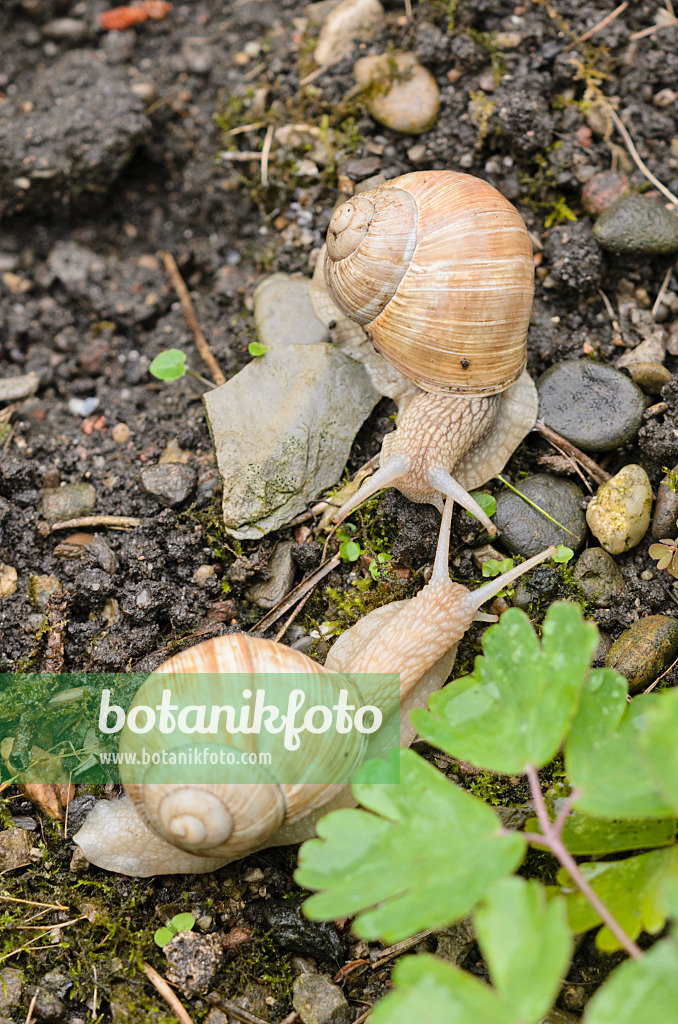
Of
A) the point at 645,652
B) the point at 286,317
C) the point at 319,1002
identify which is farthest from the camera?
the point at 286,317

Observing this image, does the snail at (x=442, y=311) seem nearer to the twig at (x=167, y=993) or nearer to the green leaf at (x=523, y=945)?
the green leaf at (x=523, y=945)

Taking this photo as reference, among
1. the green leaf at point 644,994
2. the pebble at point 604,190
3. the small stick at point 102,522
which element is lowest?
the small stick at point 102,522

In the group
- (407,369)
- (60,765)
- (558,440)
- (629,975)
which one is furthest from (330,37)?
(629,975)

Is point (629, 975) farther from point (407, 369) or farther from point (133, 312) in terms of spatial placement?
point (133, 312)

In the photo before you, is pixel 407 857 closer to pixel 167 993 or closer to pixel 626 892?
pixel 626 892

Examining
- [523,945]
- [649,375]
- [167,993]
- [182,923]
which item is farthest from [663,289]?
[167,993]

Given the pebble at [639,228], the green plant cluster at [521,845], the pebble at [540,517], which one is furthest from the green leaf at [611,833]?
the pebble at [639,228]
